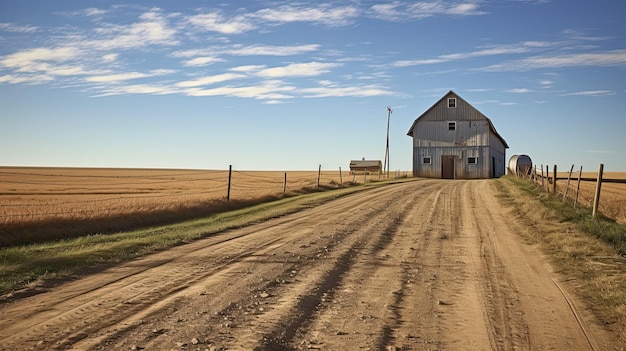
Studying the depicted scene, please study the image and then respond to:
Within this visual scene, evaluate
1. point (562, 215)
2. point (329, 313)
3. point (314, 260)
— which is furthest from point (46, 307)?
point (562, 215)

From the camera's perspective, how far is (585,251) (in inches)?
496

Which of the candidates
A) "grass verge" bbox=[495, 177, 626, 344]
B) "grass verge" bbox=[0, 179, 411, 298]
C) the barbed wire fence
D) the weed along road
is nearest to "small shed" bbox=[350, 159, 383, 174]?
the barbed wire fence

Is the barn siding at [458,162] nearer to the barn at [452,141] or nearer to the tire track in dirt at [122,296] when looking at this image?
the barn at [452,141]

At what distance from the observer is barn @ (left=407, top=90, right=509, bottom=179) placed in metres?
55.8

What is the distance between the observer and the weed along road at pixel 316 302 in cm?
666

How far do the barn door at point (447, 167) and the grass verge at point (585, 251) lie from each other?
3479 centimetres

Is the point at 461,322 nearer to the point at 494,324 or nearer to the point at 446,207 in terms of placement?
the point at 494,324

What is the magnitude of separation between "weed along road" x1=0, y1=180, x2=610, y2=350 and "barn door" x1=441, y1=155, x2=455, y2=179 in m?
43.1

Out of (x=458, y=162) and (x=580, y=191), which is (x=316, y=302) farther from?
(x=458, y=162)

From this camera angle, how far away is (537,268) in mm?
11234

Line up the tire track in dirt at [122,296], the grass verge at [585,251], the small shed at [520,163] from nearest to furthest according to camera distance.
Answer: the tire track in dirt at [122,296], the grass verge at [585,251], the small shed at [520,163]

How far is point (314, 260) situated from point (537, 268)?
173 inches

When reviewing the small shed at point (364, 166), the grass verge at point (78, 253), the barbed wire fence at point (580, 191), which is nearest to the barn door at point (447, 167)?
the barbed wire fence at point (580, 191)

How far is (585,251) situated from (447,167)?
147ft
